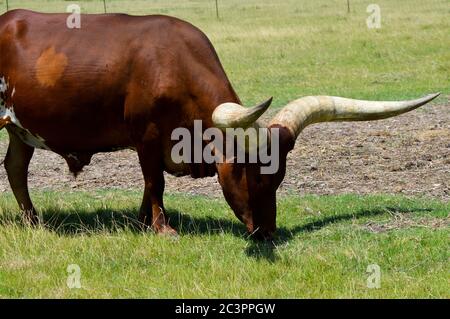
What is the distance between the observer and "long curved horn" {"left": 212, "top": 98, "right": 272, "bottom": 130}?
623 cm

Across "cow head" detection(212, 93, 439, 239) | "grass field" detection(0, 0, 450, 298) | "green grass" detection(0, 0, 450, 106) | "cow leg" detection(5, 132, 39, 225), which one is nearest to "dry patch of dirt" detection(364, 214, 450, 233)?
"grass field" detection(0, 0, 450, 298)

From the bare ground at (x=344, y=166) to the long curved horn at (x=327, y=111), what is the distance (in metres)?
1.72

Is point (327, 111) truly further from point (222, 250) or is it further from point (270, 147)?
point (222, 250)

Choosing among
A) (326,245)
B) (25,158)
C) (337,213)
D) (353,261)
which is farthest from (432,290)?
(25,158)

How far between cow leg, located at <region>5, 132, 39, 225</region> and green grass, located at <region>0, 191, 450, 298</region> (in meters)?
0.16

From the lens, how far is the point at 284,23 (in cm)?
2952

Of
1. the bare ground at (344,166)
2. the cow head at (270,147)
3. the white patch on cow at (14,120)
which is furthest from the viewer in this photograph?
the bare ground at (344,166)

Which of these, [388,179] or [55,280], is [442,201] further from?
[55,280]

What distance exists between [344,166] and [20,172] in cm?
355

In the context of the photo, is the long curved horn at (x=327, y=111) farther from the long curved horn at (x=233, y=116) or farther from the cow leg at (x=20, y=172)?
the cow leg at (x=20, y=172)

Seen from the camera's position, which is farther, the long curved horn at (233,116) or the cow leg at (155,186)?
the cow leg at (155,186)

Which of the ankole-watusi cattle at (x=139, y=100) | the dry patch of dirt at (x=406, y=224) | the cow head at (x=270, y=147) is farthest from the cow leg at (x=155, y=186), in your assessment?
the dry patch of dirt at (x=406, y=224)

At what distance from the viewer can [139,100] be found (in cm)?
722

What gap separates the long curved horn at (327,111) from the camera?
270 inches
